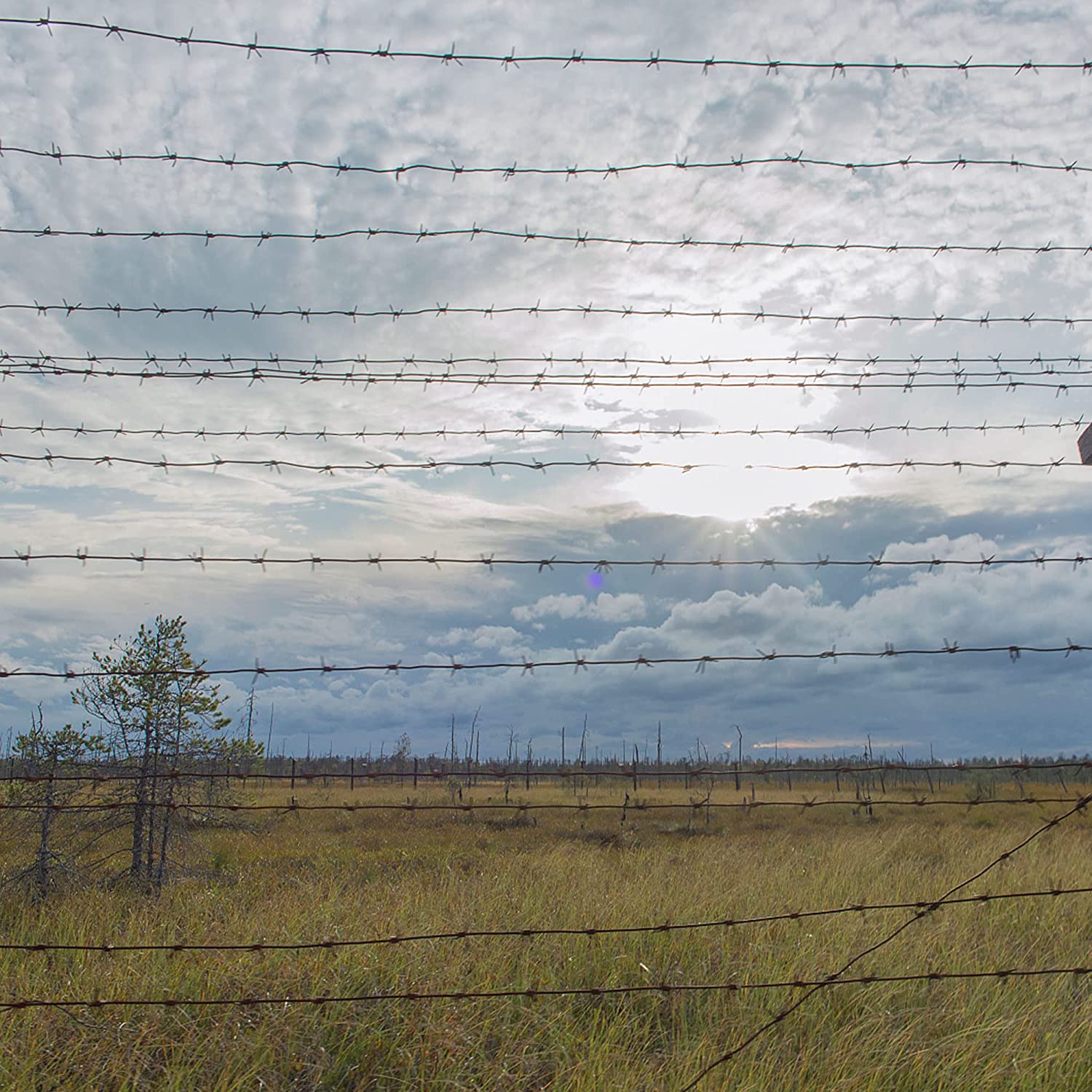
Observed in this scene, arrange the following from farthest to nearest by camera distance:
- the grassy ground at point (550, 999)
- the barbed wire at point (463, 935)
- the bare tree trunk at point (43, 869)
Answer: the bare tree trunk at point (43, 869) < the grassy ground at point (550, 999) < the barbed wire at point (463, 935)

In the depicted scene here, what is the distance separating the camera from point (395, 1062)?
3.82m

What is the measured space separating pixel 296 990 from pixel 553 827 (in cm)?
2586

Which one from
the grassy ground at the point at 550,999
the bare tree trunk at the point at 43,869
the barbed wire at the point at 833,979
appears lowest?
the bare tree trunk at the point at 43,869

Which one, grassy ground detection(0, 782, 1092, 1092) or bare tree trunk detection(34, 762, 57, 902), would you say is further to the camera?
bare tree trunk detection(34, 762, 57, 902)

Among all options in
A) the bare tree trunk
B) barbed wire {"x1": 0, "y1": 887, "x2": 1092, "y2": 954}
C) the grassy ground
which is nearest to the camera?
barbed wire {"x1": 0, "y1": 887, "x2": 1092, "y2": 954}

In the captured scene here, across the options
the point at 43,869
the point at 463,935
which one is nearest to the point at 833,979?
the point at 463,935

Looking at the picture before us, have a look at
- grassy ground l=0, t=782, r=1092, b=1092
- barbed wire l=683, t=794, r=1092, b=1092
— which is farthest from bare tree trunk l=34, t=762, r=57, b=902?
barbed wire l=683, t=794, r=1092, b=1092

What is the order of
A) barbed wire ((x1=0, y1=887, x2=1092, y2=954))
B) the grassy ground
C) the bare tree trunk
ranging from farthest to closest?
the bare tree trunk
the grassy ground
barbed wire ((x1=0, y1=887, x2=1092, y2=954))

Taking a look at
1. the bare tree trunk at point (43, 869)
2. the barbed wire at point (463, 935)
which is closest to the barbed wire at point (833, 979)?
the barbed wire at point (463, 935)

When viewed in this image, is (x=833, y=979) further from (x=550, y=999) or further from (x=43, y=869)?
(x=43, y=869)

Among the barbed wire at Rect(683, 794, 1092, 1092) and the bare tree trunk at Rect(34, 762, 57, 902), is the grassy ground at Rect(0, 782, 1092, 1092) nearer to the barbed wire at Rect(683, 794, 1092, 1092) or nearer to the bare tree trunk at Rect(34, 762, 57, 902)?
the barbed wire at Rect(683, 794, 1092, 1092)

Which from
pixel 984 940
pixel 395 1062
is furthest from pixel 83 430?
pixel 984 940

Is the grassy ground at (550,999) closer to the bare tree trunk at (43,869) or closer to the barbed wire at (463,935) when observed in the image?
the barbed wire at (463,935)

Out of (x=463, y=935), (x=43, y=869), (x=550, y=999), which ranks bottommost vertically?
(x=43, y=869)
